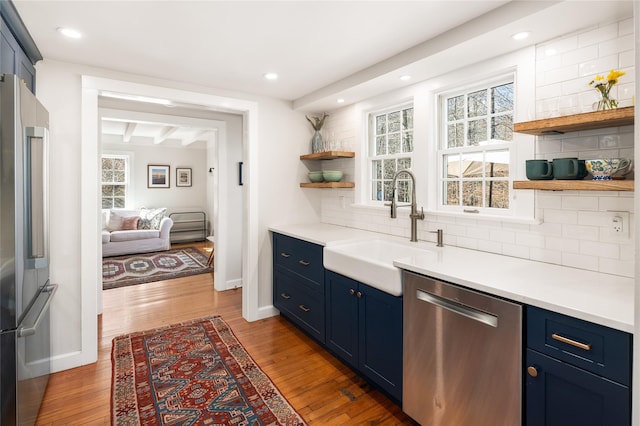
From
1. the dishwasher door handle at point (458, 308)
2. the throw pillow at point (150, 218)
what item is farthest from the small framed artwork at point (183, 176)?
the dishwasher door handle at point (458, 308)

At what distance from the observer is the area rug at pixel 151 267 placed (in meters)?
5.11

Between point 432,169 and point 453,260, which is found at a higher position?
point 432,169

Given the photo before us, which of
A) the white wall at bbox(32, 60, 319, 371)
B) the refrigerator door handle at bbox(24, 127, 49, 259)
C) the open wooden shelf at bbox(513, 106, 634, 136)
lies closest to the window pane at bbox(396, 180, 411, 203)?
the open wooden shelf at bbox(513, 106, 634, 136)

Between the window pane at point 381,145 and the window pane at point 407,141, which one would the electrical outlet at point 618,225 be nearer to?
the window pane at point 407,141

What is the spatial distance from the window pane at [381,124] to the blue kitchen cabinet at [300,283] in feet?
4.34

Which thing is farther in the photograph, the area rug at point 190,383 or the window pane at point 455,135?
the window pane at point 455,135

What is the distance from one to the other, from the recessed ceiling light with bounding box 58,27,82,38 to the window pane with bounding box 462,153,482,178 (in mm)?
2739

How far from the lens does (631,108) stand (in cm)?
149

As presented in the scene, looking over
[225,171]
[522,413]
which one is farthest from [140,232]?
[522,413]

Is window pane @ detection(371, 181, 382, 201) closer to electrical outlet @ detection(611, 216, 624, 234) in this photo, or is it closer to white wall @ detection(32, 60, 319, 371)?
electrical outlet @ detection(611, 216, 624, 234)

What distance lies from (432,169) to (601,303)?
1575 mm

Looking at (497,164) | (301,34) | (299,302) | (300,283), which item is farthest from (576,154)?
(299,302)

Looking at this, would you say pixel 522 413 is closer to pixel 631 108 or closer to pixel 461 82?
pixel 631 108

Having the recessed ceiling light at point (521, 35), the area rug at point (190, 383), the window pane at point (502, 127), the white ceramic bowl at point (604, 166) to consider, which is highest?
the recessed ceiling light at point (521, 35)
